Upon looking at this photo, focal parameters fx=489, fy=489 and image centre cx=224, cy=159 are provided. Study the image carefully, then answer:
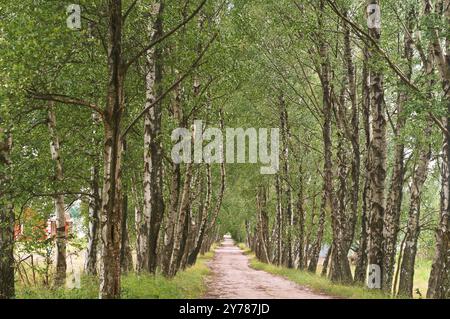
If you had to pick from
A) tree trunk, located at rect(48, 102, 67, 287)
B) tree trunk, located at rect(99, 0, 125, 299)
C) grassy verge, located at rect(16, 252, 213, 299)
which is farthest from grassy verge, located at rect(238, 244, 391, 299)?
tree trunk, located at rect(48, 102, 67, 287)

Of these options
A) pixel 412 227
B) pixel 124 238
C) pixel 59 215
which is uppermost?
pixel 59 215

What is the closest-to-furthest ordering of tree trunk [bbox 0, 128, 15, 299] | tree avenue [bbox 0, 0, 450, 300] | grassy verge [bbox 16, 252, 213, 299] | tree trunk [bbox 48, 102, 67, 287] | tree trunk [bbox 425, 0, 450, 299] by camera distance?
tree avenue [bbox 0, 0, 450, 300], grassy verge [bbox 16, 252, 213, 299], tree trunk [bbox 425, 0, 450, 299], tree trunk [bbox 0, 128, 15, 299], tree trunk [bbox 48, 102, 67, 287]

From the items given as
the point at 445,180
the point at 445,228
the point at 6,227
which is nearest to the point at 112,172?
the point at 6,227

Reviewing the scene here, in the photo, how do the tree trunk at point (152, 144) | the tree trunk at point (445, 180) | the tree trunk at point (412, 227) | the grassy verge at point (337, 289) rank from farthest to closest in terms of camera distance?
the tree trunk at point (412, 227), the tree trunk at point (152, 144), the grassy verge at point (337, 289), the tree trunk at point (445, 180)

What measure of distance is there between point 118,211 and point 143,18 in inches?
342

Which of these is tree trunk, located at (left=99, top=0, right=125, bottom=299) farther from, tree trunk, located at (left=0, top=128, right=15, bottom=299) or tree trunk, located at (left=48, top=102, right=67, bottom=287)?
tree trunk, located at (left=48, top=102, right=67, bottom=287)

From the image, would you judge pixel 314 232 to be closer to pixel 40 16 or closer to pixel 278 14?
pixel 278 14

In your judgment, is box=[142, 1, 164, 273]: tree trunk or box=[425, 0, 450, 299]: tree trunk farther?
box=[142, 1, 164, 273]: tree trunk

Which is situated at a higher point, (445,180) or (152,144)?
(152,144)

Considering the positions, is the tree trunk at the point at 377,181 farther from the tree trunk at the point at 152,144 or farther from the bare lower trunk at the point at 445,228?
the tree trunk at the point at 152,144

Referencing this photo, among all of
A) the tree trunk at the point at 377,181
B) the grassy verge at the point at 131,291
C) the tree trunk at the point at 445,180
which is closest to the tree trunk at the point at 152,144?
the grassy verge at the point at 131,291

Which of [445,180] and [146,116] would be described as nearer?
[445,180]

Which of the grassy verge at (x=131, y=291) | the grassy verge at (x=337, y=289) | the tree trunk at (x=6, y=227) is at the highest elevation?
the tree trunk at (x=6, y=227)

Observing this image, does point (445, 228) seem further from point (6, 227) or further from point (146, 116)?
point (6, 227)
